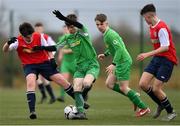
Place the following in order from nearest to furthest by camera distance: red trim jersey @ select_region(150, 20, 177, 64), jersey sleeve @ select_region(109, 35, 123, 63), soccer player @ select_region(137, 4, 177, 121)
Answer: red trim jersey @ select_region(150, 20, 177, 64) → soccer player @ select_region(137, 4, 177, 121) → jersey sleeve @ select_region(109, 35, 123, 63)

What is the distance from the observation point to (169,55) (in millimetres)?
13820

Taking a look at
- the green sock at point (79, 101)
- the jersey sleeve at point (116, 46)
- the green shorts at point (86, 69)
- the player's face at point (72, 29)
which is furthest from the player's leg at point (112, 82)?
the player's face at point (72, 29)

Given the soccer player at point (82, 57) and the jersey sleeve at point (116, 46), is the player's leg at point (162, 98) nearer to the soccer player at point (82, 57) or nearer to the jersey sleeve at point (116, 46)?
the jersey sleeve at point (116, 46)

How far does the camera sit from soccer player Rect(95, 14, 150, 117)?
14.5 m

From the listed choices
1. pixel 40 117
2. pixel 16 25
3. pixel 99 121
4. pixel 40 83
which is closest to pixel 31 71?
pixel 40 117

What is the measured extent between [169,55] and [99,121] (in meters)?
1.81

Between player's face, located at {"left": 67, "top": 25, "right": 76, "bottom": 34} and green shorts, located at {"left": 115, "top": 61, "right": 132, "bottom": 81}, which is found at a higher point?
player's face, located at {"left": 67, "top": 25, "right": 76, "bottom": 34}

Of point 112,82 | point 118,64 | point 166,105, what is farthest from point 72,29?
point 166,105

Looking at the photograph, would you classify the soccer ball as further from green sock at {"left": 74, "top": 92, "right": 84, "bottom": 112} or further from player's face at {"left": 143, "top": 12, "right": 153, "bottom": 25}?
player's face at {"left": 143, "top": 12, "right": 153, "bottom": 25}

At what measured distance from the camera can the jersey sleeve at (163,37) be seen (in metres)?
13.4

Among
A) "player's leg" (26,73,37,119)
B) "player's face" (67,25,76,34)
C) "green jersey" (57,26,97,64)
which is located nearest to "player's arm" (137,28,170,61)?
"green jersey" (57,26,97,64)

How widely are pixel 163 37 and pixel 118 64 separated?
165cm

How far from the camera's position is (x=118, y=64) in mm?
14852

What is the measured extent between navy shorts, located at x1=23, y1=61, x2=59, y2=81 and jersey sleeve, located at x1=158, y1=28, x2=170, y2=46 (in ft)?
7.88
